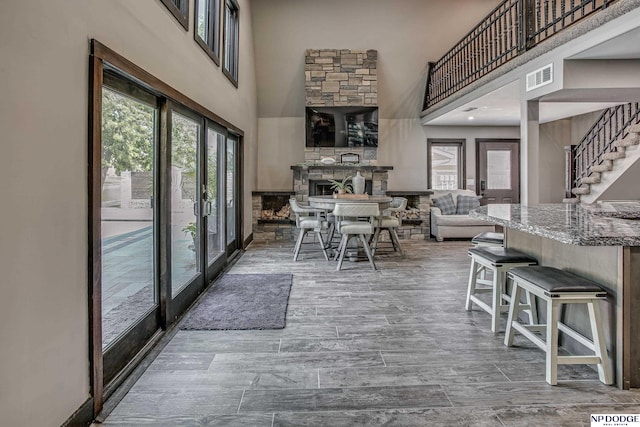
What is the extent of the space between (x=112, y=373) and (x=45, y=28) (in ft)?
5.72

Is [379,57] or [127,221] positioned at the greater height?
[379,57]

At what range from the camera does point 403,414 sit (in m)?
1.89

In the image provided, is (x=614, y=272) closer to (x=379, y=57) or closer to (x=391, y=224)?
(x=391, y=224)

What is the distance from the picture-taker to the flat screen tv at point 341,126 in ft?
25.8

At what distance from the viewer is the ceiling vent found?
399 cm

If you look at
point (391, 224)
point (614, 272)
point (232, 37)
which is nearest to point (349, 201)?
point (391, 224)

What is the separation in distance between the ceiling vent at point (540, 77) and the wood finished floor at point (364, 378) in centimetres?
251

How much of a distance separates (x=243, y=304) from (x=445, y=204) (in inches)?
222

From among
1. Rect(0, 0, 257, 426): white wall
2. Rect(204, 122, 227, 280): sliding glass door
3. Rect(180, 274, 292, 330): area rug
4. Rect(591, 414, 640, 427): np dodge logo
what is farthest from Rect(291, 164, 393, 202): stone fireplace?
Rect(591, 414, 640, 427): np dodge logo

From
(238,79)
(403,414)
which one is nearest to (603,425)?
(403,414)

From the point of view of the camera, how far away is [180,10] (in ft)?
10.6

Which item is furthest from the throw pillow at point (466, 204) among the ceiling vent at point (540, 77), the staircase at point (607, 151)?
the ceiling vent at point (540, 77)

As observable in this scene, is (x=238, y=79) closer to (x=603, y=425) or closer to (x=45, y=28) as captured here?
(x=45, y=28)

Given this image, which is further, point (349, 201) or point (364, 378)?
point (349, 201)
